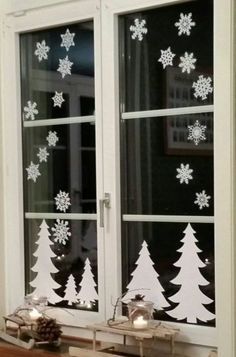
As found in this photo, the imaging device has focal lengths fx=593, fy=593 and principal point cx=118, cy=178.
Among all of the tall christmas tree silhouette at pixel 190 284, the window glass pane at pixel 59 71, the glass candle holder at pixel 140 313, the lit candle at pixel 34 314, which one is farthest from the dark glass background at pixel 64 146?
the tall christmas tree silhouette at pixel 190 284

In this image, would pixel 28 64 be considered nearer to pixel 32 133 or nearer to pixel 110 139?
pixel 32 133

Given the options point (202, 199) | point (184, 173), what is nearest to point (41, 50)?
point (184, 173)

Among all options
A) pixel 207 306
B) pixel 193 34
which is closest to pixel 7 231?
pixel 207 306

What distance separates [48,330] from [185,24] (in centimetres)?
124

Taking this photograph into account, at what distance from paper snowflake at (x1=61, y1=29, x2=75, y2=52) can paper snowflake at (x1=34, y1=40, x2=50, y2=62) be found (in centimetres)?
9

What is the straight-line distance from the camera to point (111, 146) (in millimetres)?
2250

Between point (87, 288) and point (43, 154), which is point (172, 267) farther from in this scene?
point (43, 154)

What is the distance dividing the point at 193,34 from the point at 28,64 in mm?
788

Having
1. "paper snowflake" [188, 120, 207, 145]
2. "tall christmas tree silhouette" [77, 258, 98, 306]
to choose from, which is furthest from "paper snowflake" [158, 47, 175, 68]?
"tall christmas tree silhouette" [77, 258, 98, 306]

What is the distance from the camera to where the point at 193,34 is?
2.10 meters

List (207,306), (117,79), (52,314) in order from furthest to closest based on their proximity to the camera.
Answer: (52,314) → (117,79) → (207,306)

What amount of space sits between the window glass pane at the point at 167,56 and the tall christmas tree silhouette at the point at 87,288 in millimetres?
665

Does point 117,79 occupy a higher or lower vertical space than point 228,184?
higher

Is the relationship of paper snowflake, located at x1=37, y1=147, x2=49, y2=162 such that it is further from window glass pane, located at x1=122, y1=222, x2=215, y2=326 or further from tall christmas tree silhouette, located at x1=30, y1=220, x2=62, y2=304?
window glass pane, located at x1=122, y1=222, x2=215, y2=326
